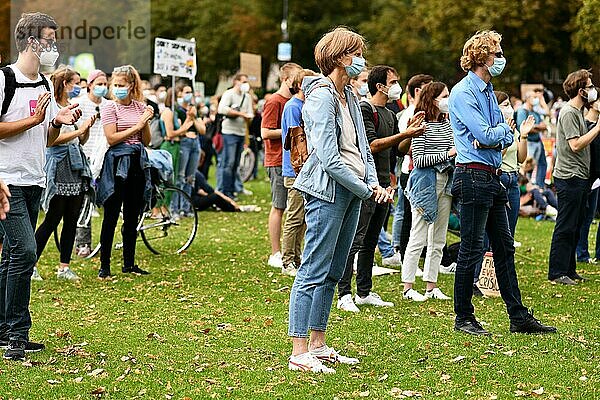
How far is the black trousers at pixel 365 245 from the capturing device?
939 centimetres

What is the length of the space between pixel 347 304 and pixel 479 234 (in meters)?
1.70

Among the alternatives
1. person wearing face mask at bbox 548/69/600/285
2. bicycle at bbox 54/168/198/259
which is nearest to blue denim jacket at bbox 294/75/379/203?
person wearing face mask at bbox 548/69/600/285

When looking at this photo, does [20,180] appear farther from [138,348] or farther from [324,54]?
[324,54]

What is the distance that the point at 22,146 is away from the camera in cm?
750

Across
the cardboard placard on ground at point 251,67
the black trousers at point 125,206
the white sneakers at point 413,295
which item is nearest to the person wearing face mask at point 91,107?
the black trousers at point 125,206

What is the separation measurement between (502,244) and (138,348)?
2.95 metres

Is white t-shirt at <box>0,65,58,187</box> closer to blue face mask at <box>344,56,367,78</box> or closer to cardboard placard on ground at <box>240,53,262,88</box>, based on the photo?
blue face mask at <box>344,56,367,78</box>

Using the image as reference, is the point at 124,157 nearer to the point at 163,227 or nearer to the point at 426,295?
the point at 163,227

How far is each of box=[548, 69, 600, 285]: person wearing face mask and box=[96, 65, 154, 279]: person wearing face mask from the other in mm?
4436

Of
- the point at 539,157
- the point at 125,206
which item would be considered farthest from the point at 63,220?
the point at 539,157

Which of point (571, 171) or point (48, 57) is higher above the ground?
point (48, 57)

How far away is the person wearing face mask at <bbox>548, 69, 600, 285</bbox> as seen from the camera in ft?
36.8

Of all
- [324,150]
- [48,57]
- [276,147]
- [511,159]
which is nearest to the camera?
[324,150]

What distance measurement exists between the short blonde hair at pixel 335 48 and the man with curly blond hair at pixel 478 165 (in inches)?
56.6
